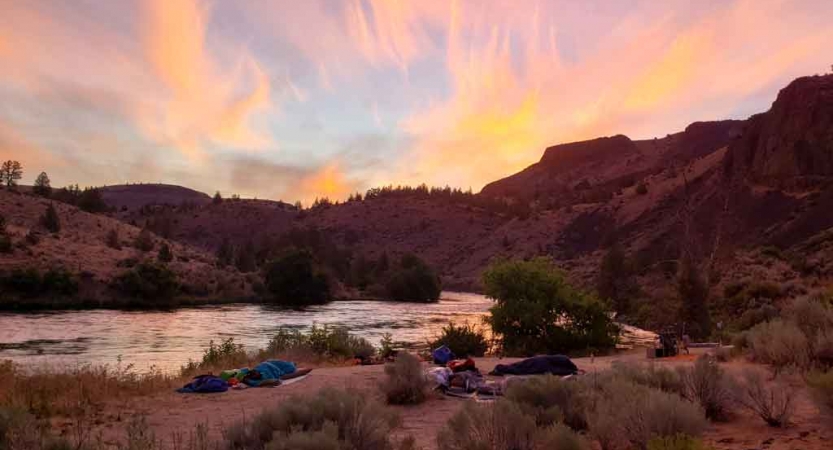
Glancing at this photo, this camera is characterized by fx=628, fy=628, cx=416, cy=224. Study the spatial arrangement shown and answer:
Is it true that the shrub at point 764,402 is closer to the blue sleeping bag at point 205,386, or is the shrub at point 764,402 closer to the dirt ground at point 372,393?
the dirt ground at point 372,393

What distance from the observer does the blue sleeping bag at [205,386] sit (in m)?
13.5

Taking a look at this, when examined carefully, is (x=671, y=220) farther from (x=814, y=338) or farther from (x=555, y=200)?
(x=814, y=338)

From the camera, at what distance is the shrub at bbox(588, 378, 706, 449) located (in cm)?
603

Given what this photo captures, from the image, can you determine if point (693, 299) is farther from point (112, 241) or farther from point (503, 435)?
→ point (112, 241)

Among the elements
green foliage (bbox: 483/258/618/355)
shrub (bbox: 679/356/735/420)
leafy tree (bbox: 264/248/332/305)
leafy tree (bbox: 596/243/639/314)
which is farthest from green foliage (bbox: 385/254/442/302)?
shrub (bbox: 679/356/735/420)

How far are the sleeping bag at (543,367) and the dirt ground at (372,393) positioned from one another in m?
2.47

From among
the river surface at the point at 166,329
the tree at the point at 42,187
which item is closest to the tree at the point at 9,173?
the tree at the point at 42,187

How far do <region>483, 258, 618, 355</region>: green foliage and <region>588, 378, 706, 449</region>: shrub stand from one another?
60.6 feet

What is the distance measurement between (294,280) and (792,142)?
4932cm

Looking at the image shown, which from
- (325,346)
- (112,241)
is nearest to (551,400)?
(325,346)

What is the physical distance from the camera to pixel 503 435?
6.05 meters

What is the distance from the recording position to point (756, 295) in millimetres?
29859

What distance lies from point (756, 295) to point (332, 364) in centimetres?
2156

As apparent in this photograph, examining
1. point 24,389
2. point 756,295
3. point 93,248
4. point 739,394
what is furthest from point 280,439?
point 93,248
